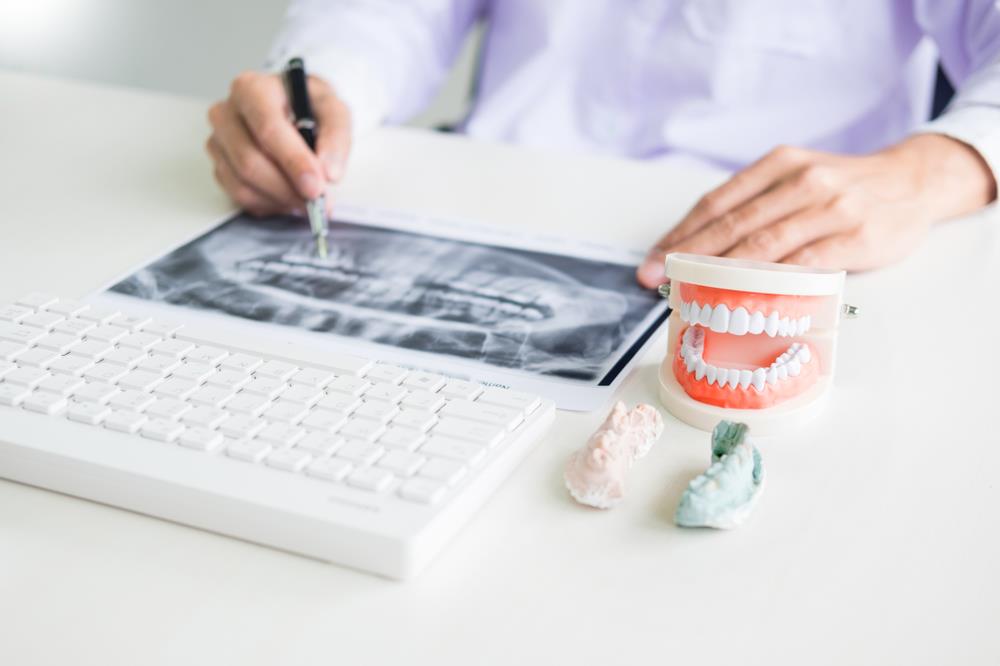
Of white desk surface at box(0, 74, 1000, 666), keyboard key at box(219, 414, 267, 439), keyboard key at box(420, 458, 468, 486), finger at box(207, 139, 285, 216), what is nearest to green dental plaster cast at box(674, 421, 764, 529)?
white desk surface at box(0, 74, 1000, 666)

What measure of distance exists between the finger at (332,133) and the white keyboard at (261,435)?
35 cm

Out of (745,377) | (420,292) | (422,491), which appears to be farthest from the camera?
(420,292)

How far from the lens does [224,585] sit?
463 millimetres

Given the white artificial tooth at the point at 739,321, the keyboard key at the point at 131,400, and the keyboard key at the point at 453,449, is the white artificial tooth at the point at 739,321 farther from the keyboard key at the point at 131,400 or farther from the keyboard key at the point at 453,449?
the keyboard key at the point at 131,400

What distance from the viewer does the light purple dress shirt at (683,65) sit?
1136mm

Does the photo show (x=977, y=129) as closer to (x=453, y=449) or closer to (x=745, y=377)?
(x=745, y=377)

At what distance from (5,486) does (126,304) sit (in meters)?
0.22

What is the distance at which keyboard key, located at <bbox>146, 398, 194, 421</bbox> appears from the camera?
1.76 ft

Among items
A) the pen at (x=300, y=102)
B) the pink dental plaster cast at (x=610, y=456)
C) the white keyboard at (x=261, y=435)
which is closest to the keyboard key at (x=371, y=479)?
the white keyboard at (x=261, y=435)

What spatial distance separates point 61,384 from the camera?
0.56 m

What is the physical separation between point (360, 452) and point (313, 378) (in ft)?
0.28

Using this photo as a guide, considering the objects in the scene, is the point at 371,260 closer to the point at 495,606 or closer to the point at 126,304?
the point at 126,304

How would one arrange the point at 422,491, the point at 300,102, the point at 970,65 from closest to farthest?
the point at 422,491 < the point at 300,102 < the point at 970,65

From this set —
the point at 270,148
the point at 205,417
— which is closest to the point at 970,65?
the point at 270,148
